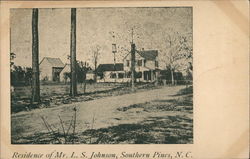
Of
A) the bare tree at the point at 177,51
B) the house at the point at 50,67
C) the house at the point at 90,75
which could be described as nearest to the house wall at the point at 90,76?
the house at the point at 90,75

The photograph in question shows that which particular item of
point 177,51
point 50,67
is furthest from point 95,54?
point 177,51

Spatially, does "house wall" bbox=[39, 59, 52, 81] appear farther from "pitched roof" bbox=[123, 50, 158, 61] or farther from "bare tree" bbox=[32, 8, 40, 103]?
"pitched roof" bbox=[123, 50, 158, 61]

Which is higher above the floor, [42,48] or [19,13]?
[19,13]

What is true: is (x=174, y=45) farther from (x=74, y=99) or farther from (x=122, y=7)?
(x=74, y=99)

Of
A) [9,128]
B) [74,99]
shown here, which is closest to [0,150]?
[9,128]

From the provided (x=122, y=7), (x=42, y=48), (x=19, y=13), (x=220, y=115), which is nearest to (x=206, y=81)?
(x=220, y=115)

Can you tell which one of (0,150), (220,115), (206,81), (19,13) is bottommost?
(0,150)

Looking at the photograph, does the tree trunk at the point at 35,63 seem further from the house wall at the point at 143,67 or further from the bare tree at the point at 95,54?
the house wall at the point at 143,67

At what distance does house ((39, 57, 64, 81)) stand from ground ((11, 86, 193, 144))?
12cm

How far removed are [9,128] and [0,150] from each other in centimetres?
9

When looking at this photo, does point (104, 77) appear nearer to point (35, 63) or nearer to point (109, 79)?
point (109, 79)

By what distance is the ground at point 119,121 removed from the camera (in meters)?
1.20

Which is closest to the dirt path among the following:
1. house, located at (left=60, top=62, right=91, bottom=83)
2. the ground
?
the ground

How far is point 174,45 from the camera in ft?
3.94
